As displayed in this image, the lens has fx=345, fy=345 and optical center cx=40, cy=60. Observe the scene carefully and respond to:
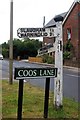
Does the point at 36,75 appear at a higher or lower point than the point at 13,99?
higher

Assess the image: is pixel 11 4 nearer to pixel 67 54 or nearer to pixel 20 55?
pixel 67 54

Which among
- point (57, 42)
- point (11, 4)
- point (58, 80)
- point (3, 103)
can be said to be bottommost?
point (3, 103)

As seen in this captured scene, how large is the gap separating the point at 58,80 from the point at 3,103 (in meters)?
1.59

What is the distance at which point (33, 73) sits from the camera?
7.06 meters

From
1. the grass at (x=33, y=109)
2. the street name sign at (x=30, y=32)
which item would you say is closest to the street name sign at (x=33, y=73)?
the grass at (x=33, y=109)

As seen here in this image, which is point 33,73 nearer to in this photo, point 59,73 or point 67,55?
point 59,73

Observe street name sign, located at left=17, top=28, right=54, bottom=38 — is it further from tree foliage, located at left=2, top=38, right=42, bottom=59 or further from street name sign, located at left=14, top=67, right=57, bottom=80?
tree foliage, located at left=2, top=38, right=42, bottom=59

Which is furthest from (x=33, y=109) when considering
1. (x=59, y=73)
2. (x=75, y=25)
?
(x=75, y=25)

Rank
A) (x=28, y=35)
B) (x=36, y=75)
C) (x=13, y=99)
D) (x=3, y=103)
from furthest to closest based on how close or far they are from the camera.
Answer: (x=13, y=99), (x=3, y=103), (x=28, y=35), (x=36, y=75)

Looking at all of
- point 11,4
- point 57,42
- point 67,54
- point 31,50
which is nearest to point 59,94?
point 57,42

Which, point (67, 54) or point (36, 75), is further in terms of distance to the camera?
point (67, 54)

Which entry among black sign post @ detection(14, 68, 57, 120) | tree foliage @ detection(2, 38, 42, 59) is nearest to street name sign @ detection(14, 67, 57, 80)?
black sign post @ detection(14, 68, 57, 120)

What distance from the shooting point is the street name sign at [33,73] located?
688 cm

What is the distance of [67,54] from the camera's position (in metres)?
44.1
